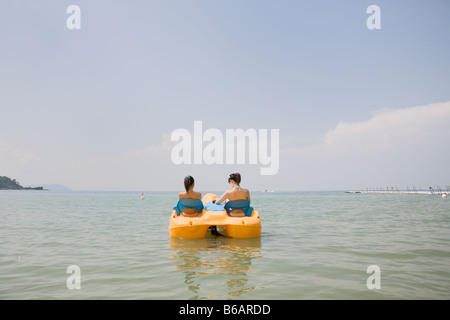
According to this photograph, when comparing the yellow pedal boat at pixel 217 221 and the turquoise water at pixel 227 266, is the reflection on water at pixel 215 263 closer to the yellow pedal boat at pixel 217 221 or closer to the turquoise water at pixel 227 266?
the turquoise water at pixel 227 266

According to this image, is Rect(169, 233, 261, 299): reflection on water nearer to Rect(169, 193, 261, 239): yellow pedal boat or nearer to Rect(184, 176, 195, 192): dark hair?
Rect(169, 193, 261, 239): yellow pedal boat

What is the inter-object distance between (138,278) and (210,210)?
456 centimetres

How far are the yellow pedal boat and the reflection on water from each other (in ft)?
0.93

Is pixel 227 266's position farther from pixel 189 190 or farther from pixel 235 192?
pixel 189 190

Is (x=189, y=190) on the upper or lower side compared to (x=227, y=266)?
upper

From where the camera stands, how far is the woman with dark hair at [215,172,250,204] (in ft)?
33.0

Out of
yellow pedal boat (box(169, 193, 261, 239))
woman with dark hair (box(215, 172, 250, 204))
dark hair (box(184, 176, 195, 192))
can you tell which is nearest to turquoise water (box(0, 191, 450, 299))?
yellow pedal boat (box(169, 193, 261, 239))

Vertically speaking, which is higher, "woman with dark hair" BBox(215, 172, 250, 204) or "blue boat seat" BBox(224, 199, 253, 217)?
"woman with dark hair" BBox(215, 172, 250, 204)

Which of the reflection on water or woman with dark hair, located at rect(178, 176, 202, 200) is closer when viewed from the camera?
the reflection on water

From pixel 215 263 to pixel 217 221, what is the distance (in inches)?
106

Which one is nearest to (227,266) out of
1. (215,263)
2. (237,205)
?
(215,263)

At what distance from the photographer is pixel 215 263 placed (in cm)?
692

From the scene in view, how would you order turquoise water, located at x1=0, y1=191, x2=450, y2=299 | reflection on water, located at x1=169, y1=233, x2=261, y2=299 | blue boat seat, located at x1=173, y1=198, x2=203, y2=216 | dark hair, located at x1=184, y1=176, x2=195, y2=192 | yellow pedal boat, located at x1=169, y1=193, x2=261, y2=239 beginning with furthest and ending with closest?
blue boat seat, located at x1=173, y1=198, x2=203, y2=216
dark hair, located at x1=184, y1=176, x2=195, y2=192
yellow pedal boat, located at x1=169, y1=193, x2=261, y2=239
reflection on water, located at x1=169, y1=233, x2=261, y2=299
turquoise water, located at x1=0, y1=191, x2=450, y2=299
